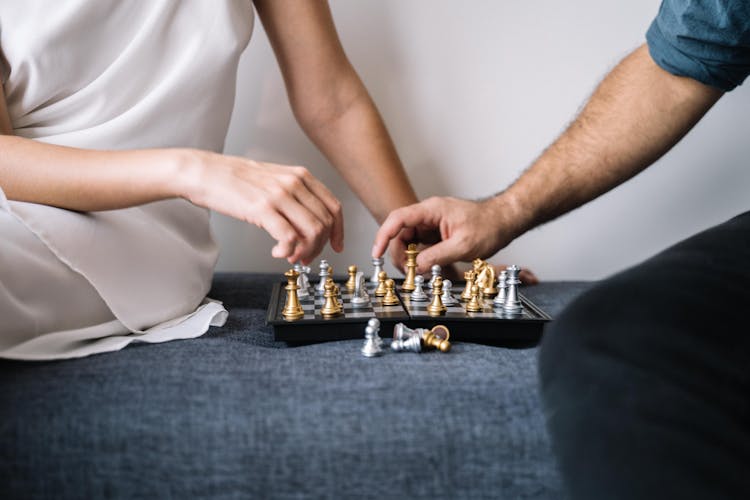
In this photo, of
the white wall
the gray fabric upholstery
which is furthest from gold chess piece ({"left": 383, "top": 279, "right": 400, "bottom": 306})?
the white wall

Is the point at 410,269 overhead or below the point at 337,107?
below

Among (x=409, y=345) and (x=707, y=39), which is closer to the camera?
(x=409, y=345)

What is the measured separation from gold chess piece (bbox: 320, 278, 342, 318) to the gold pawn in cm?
17

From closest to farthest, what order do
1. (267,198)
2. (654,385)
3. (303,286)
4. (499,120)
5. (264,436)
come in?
1. (654,385)
2. (264,436)
3. (267,198)
4. (303,286)
5. (499,120)

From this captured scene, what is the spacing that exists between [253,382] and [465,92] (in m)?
1.18

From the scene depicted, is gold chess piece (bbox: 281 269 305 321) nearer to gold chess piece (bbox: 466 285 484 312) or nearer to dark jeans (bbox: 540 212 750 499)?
gold chess piece (bbox: 466 285 484 312)

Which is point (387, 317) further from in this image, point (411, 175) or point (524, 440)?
point (411, 175)

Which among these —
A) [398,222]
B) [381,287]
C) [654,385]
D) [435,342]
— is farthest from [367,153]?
[654,385]

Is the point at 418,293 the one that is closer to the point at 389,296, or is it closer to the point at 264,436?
the point at 389,296

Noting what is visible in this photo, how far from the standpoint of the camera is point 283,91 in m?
1.73

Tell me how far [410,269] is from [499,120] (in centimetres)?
71

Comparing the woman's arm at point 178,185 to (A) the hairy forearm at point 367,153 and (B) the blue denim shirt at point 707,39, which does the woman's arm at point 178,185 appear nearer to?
(A) the hairy forearm at point 367,153

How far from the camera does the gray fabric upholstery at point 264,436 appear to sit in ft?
2.49

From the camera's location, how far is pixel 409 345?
0.96 m
